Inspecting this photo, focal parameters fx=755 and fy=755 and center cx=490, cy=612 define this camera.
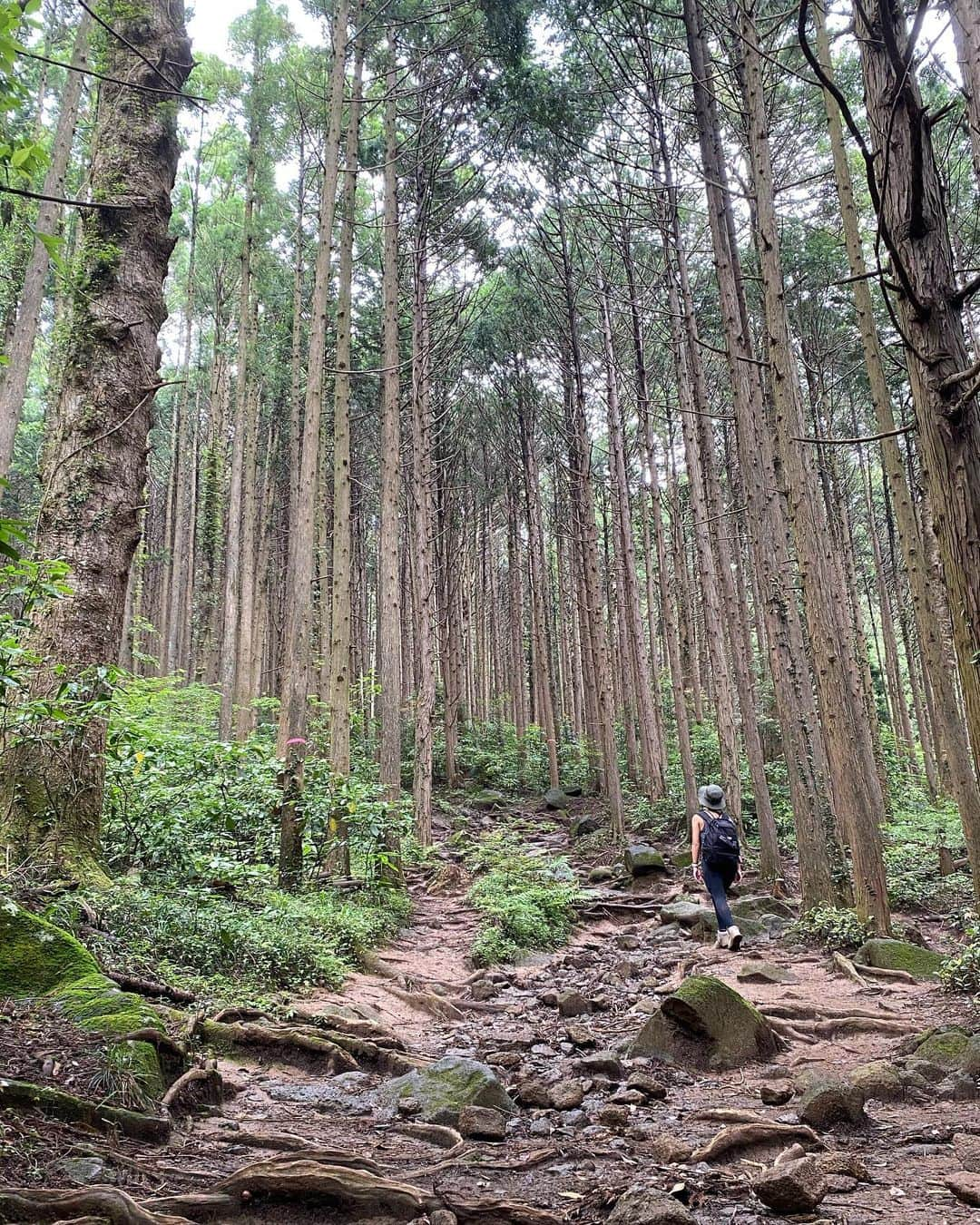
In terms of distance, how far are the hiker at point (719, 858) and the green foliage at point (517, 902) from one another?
2255 millimetres

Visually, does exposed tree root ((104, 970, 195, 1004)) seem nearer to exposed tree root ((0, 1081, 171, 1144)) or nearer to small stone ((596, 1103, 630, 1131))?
exposed tree root ((0, 1081, 171, 1144))

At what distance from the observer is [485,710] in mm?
34188

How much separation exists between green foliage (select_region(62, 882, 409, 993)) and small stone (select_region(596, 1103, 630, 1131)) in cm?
268

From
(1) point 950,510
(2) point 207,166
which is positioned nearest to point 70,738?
(1) point 950,510

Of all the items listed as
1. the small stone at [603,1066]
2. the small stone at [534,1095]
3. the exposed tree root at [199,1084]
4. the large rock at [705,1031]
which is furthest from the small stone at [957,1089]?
the exposed tree root at [199,1084]

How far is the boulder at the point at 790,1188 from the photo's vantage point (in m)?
2.86

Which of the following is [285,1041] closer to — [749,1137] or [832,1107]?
[749,1137]

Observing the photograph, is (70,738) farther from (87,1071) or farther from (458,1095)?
(458,1095)

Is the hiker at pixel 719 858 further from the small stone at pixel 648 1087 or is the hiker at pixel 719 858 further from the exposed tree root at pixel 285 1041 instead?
the exposed tree root at pixel 285 1041

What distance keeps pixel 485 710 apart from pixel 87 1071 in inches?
1229

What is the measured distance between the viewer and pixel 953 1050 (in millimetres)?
4383

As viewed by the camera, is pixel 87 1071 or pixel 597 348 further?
pixel 597 348

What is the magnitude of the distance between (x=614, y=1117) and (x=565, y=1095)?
0.40 metres

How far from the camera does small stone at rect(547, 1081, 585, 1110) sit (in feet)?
14.1
